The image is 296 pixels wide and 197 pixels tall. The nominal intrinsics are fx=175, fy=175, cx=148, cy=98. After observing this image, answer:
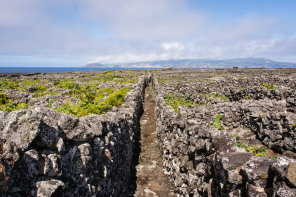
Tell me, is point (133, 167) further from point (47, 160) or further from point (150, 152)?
point (47, 160)

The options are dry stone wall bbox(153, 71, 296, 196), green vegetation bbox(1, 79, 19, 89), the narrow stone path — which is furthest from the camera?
green vegetation bbox(1, 79, 19, 89)

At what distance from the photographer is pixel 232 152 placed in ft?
Answer: 14.6

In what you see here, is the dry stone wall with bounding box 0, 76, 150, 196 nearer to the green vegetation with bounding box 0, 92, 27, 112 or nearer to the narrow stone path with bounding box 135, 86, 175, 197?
the narrow stone path with bounding box 135, 86, 175, 197

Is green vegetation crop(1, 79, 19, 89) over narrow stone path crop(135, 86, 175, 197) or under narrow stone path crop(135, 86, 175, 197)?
over

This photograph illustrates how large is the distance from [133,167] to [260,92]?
13939 mm

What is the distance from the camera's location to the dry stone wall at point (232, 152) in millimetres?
3375

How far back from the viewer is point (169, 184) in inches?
341

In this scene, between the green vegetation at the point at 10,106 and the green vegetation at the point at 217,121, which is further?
the green vegetation at the point at 217,121

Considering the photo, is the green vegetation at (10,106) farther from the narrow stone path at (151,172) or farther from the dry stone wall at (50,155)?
the narrow stone path at (151,172)

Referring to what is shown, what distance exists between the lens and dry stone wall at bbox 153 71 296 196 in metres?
3.38

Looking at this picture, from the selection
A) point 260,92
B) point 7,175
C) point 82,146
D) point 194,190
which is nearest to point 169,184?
point 194,190

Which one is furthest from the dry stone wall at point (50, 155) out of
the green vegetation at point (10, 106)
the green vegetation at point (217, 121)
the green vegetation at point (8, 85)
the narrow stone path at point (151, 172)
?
the green vegetation at point (8, 85)

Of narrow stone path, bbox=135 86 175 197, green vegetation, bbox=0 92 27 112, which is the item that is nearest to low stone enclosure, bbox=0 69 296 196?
narrow stone path, bbox=135 86 175 197

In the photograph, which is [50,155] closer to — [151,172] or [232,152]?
[232,152]
